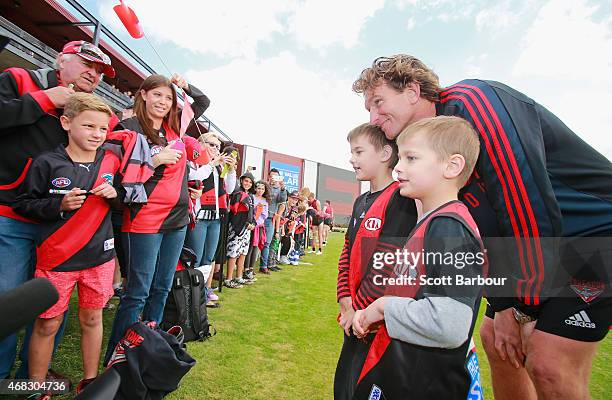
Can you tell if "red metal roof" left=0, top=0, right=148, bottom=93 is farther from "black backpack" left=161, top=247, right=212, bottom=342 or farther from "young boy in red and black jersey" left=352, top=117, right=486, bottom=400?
"young boy in red and black jersey" left=352, top=117, right=486, bottom=400

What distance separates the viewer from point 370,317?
1.24 metres

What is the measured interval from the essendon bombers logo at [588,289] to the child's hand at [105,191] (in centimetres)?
260

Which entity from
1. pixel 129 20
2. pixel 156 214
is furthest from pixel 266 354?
pixel 129 20

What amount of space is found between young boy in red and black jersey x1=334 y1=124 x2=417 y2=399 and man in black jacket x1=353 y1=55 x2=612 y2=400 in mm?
350

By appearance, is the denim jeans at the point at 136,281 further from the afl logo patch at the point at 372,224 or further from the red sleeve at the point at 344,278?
the afl logo patch at the point at 372,224

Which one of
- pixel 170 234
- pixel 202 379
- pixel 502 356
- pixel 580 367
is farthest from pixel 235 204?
pixel 580 367

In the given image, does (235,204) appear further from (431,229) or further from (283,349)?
(431,229)

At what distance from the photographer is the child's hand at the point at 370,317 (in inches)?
47.4

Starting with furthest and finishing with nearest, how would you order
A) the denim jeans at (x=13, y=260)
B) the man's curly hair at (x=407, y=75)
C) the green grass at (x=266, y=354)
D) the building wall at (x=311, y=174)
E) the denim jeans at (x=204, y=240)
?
1. the building wall at (x=311, y=174)
2. the denim jeans at (x=204, y=240)
3. the green grass at (x=266, y=354)
4. the denim jeans at (x=13, y=260)
5. the man's curly hair at (x=407, y=75)

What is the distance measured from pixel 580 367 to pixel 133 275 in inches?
106

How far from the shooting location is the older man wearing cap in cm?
192

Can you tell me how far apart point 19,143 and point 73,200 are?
536 mm

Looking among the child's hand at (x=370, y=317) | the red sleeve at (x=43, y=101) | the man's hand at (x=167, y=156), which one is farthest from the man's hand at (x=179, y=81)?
the child's hand at (x=370, y=317)

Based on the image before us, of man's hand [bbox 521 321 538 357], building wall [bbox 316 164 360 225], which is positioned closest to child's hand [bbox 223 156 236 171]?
man's hand [bbox 521 321 538 357]
